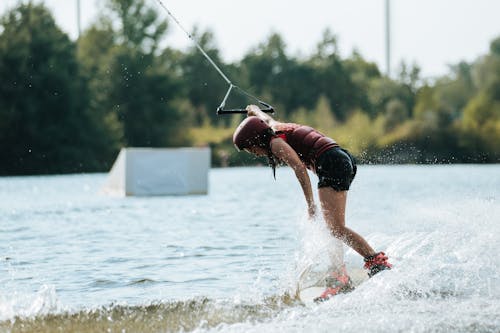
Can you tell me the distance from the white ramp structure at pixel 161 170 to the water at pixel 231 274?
5.23 m

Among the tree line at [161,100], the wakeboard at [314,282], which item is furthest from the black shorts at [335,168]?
the tree line at [161,100]

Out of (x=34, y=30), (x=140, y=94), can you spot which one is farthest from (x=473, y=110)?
(x=34, y=30)

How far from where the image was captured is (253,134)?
262 inches

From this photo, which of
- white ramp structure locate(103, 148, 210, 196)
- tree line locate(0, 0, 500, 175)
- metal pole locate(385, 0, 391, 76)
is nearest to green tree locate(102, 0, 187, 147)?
tree line locate(0, 0, 500, 175)

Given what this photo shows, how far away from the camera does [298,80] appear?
80625 mm

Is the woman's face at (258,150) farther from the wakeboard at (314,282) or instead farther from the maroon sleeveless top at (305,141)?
the wakeboard at (314,282)

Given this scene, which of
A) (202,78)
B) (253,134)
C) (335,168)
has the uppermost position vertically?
(202,78)

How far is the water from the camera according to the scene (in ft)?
19.8

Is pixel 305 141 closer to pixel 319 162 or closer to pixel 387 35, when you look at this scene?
pixel 319 162

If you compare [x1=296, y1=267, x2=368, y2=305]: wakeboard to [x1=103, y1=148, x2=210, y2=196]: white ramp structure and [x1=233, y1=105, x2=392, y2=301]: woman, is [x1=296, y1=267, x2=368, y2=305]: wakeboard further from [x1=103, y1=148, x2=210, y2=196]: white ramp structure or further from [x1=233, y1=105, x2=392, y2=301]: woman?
[x1=103, y1=148, x2=210, y2=196]: white ramp structure

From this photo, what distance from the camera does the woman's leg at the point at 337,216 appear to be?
6844mm

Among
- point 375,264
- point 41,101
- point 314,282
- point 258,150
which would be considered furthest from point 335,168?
point 41,101

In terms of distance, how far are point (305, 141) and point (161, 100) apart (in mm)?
53320

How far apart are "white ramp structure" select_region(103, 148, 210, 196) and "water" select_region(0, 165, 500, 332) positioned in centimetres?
523
